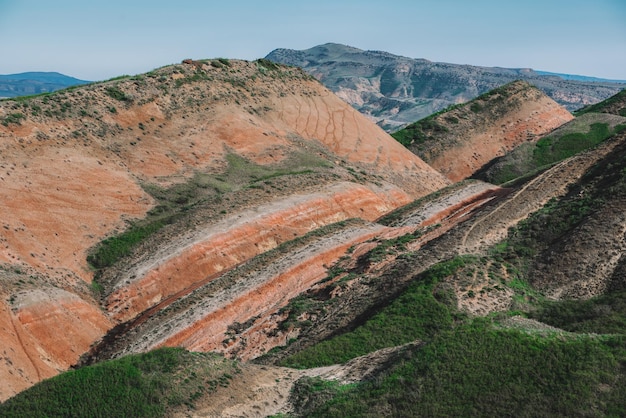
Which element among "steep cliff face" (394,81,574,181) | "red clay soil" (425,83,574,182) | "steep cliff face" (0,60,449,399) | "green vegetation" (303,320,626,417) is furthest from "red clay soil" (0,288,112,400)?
"steep cliff face" (394,81,574,181)

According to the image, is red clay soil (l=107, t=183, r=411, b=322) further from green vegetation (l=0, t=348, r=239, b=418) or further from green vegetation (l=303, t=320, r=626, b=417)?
green vegetation (l=303, t=320, r=626, b=417)

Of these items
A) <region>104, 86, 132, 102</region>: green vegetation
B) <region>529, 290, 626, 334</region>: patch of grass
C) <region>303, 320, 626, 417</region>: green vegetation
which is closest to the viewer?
<region>303, 320, 626, 417</region>: green vegetation

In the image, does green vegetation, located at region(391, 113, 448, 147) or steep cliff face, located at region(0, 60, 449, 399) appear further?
green vegetation, located at region(391, 113, 448, 147)

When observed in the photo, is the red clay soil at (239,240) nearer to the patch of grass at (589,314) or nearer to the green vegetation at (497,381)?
the green vegetation at (497,381)

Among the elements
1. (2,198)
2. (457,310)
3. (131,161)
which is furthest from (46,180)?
(457,310)

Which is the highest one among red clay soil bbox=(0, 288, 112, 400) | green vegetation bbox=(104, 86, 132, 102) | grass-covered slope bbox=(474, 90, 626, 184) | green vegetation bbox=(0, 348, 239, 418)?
green vegetation bbox=(104, 86, 132, 102)

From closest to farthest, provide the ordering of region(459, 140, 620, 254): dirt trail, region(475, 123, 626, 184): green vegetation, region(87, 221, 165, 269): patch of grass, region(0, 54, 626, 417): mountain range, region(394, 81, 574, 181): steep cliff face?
1. region(0, 54, 626, 417): mountain range
2. region(459, 140, 620, 254): dirt trail
3. region(87, 221, 165, 269): patch of grass
4. region(475, 123, 626, 184): green vegetation
5. region(394, 81, 574, 181): steep cliff face

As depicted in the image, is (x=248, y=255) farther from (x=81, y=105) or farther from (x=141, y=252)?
(x=81, y=105)

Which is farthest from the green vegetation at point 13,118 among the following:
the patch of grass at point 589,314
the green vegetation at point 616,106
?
the green vegetation at point 616,106
